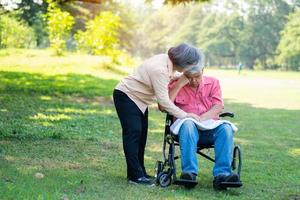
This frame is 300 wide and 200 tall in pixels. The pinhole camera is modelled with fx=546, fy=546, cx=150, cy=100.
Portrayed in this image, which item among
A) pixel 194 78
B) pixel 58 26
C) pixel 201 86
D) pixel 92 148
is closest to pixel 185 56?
pixel 194 78

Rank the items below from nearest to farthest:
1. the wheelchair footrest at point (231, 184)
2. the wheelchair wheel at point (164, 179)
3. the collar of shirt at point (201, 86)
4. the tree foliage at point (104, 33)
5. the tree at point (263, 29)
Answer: the wheelchair footrest at point (231, 184), the wheelchair wheel at point (164, 179), the collar of shirt at point (201, 86), the tree foliage at point (104, 33), the tree at point (263, 29)

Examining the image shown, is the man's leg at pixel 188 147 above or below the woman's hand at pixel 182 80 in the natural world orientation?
below

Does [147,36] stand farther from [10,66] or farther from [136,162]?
[136,162]

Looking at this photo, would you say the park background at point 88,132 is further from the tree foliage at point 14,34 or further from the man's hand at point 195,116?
the tree foliage at point 14,34

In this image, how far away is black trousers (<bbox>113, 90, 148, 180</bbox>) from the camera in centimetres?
451

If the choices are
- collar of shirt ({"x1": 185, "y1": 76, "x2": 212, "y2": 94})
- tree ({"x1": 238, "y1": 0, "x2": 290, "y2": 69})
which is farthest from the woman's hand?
tree ({"x1": 238, "y1": 0, "x2": 290, "y2": 69})

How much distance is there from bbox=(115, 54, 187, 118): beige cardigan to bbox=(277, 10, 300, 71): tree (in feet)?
182

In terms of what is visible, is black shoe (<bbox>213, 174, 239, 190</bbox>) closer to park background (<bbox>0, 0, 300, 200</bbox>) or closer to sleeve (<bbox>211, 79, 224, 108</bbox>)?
park background (<bbox>0, 0, 300, 200</bbox>)

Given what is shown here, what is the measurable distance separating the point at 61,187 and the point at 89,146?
86.6 inches

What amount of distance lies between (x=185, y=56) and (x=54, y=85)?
9.82 metres

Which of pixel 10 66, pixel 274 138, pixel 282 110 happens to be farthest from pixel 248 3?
pixel 274 138

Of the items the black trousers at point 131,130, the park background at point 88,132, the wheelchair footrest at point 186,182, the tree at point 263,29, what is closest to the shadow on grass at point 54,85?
the park background at point 88,132

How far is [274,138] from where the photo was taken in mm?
8164

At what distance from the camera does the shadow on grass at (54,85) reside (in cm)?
1262
